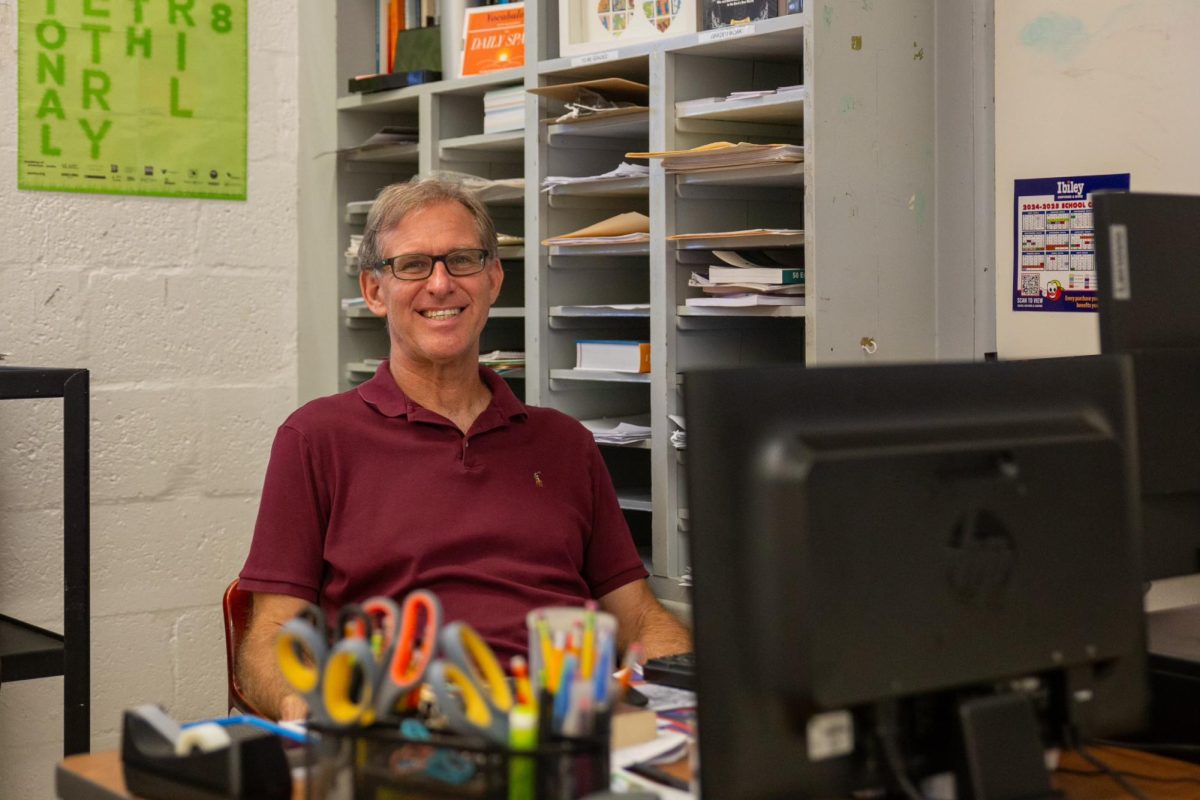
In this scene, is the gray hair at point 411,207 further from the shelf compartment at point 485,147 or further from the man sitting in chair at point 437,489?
the shelf compartment at point 485,147

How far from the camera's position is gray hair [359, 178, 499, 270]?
229 cm

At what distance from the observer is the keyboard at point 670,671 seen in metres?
1.59

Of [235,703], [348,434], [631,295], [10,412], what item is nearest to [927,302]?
[631,295]

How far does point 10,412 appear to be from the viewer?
2.83 meters

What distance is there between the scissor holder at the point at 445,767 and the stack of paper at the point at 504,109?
216 centimetres

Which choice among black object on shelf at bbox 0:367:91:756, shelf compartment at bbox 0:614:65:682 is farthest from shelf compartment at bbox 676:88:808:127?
shelf compartment at bbox 0:614:65:682

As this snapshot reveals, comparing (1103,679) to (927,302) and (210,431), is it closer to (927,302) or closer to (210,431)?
(927,302)

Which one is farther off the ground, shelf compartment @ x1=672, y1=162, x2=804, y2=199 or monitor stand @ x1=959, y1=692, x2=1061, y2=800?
shelf compartment @ x1=672, y1=162, x2=804, y2=199

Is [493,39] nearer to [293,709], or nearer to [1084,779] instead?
[293,709]

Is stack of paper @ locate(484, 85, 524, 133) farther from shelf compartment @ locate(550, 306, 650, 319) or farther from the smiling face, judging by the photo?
the smiling face

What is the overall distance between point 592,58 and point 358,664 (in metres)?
1.98

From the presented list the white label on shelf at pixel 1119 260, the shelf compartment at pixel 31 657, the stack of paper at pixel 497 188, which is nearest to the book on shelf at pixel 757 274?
the stack of paper at pixel 497 188

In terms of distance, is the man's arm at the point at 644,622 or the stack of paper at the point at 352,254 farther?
the stack of paper at the point at 352,254

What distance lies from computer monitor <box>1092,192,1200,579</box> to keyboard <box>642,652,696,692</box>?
504 mm
